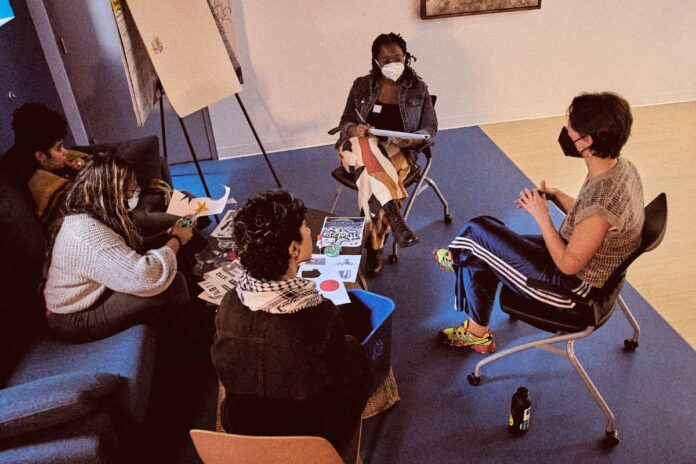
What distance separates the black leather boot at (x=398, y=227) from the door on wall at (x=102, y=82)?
2.16m

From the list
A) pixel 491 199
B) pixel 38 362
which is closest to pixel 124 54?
pixel 38 362

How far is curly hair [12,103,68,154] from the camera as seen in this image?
2766 mm

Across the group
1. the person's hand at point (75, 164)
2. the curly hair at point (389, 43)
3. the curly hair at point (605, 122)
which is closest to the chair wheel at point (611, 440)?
the curly hair at point (605, 122)

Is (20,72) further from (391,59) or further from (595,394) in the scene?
(595,394)

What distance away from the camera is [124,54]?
2.83 meters

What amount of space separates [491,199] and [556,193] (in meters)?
1.46

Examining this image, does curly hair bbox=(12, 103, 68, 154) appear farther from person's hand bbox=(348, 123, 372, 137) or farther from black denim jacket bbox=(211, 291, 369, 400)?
black denim jacket bbox=(211, 291, 369, 400)

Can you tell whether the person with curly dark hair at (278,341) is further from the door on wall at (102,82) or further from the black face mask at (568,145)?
the door on wall at (102,82)

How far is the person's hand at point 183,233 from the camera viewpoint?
272 centimetres

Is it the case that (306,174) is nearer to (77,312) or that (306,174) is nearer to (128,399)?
(77,312)

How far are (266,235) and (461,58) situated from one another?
3.63 m

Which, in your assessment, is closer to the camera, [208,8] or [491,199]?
[208,8]

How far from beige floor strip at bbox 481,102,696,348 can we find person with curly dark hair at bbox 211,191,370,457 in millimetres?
2093

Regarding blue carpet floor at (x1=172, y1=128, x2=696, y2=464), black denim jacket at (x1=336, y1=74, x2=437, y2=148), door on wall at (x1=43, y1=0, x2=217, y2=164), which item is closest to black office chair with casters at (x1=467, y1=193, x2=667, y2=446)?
blue carpet floor at (x1=172, y1=128, x2=696, y2=464)
